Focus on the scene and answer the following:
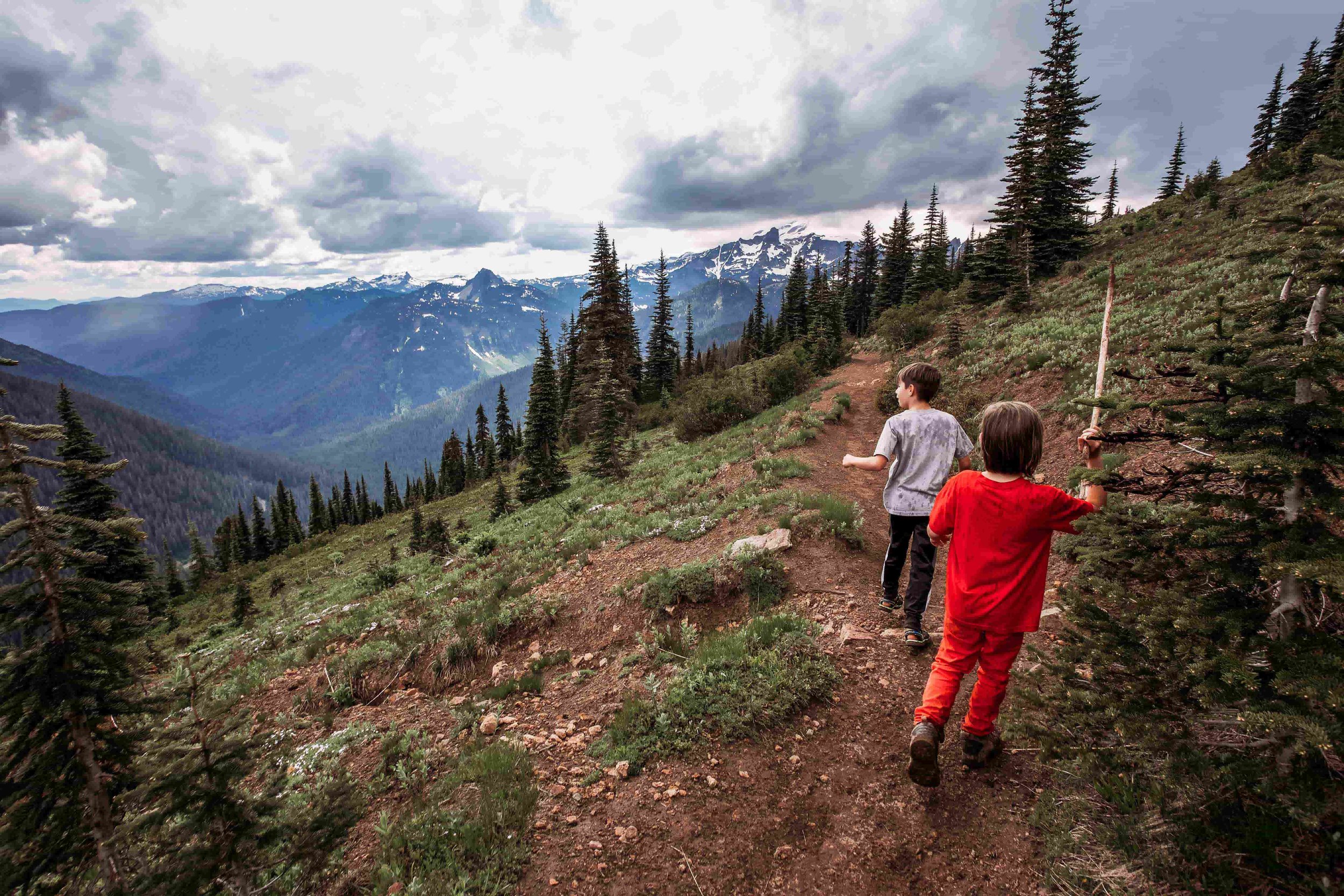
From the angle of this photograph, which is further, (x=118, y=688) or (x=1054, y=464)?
(x=1054, y=464)

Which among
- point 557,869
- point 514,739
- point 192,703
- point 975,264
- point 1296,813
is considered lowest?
point 514,739

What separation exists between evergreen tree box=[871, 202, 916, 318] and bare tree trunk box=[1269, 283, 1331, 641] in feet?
209

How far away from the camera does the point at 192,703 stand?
2363 mm

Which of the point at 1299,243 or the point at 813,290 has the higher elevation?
the point at 813,290

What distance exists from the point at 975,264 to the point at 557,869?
138 feet

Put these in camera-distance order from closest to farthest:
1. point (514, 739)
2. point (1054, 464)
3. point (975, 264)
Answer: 1. point (514, 739)
2. point (1054, 464)
3. point (975, 264)

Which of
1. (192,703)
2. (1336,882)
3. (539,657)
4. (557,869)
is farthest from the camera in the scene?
(539,657)

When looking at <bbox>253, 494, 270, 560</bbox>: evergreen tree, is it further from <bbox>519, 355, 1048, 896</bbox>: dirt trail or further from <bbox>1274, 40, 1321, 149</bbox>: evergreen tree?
<bbox>1274, 40, 1321, 149</bbox>: evergreen tree

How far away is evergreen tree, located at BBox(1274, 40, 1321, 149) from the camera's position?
37.8m

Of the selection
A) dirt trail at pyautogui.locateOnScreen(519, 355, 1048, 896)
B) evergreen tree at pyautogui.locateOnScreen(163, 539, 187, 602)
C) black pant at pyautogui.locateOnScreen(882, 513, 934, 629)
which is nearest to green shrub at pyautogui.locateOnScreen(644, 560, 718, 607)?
dirt trail at pyautogui.locateOnScreen(519, 355, 1048, 896)

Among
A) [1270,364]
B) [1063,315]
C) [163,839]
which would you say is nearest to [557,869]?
[163,839]

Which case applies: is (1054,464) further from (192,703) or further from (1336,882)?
(192,703)

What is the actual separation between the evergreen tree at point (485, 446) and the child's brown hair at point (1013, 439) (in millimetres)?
68897

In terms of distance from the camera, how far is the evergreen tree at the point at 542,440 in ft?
91.1
